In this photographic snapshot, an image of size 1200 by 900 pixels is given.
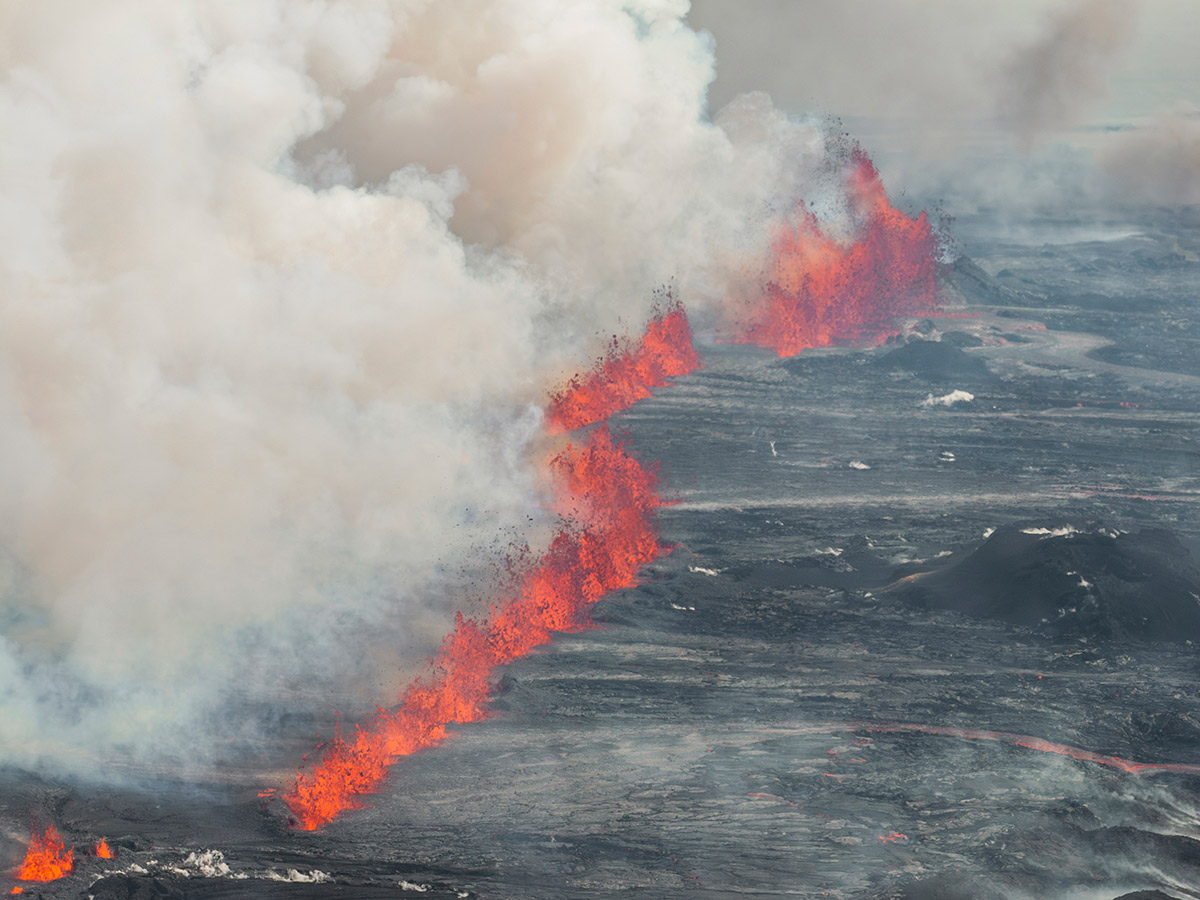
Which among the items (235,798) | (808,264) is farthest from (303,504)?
(808,264)

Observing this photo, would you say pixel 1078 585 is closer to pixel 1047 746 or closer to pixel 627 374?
pixel 1047 746

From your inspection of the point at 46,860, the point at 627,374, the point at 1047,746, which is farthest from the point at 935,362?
the point at 46,860

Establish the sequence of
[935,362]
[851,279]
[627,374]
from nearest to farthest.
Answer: [627,374] < [935,362] < [851,279]

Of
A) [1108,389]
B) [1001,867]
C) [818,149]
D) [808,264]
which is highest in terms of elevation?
[818,149]

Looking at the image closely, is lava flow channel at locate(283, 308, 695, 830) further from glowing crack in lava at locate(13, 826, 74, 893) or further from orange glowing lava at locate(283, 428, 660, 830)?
glowing crack in lava at locate(13, 826, 74, 893)

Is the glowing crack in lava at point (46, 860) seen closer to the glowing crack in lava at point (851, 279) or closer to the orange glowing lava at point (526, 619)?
the orange glowing lava at point (526, 619)

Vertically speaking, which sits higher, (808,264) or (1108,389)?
(808,264)

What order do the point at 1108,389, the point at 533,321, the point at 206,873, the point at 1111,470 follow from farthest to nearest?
the point at 1108,389, the point at 533,321, the point at 1111,470, the point at 206,873

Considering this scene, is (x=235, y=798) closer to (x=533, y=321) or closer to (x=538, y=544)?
(x=538, y=544)
